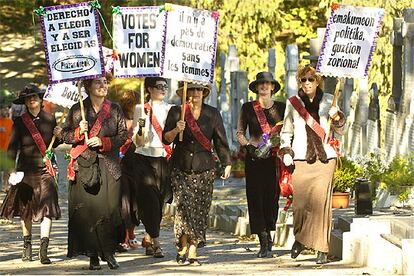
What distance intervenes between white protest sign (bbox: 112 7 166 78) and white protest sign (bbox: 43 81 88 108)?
1158mm

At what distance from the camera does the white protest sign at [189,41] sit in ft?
50.1

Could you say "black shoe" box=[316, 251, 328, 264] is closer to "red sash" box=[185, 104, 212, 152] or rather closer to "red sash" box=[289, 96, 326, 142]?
"red sash" box=[289, 96, 326, 142]

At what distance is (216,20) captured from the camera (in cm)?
1543

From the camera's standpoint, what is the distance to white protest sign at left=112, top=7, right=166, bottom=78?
1546 centimetres

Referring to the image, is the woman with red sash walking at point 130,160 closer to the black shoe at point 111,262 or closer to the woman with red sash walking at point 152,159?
the woman with red sash walking at point 152,159

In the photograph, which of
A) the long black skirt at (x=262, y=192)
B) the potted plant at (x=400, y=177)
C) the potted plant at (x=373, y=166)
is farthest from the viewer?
the potted plant at (x=373, y=166)

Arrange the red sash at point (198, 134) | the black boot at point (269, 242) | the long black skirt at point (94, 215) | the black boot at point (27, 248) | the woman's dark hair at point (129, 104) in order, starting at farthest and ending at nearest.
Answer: the woman's dark hair at point (129, 104) → the black boot at point (269, 242) → the black boot at point (27, 248) → the red sash at point (198, 134) → the long black skirt at point (94, 215)

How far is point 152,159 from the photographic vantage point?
1595cm

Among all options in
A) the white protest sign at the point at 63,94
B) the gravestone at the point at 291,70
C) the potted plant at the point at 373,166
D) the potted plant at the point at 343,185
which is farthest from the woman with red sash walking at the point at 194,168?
the gravestone at the point at 291,70

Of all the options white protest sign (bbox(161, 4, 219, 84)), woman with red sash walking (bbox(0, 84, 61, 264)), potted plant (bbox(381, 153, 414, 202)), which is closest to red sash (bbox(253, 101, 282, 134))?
white protest sign (bbox(161, 4, 219, 84))

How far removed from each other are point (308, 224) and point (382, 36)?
20.7 m

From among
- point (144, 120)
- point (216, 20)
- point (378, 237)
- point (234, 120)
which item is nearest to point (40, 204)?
point (144, 120)

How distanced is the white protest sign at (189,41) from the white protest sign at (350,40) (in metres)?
1.23

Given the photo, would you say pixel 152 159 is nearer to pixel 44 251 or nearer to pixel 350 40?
pixel 44 251
